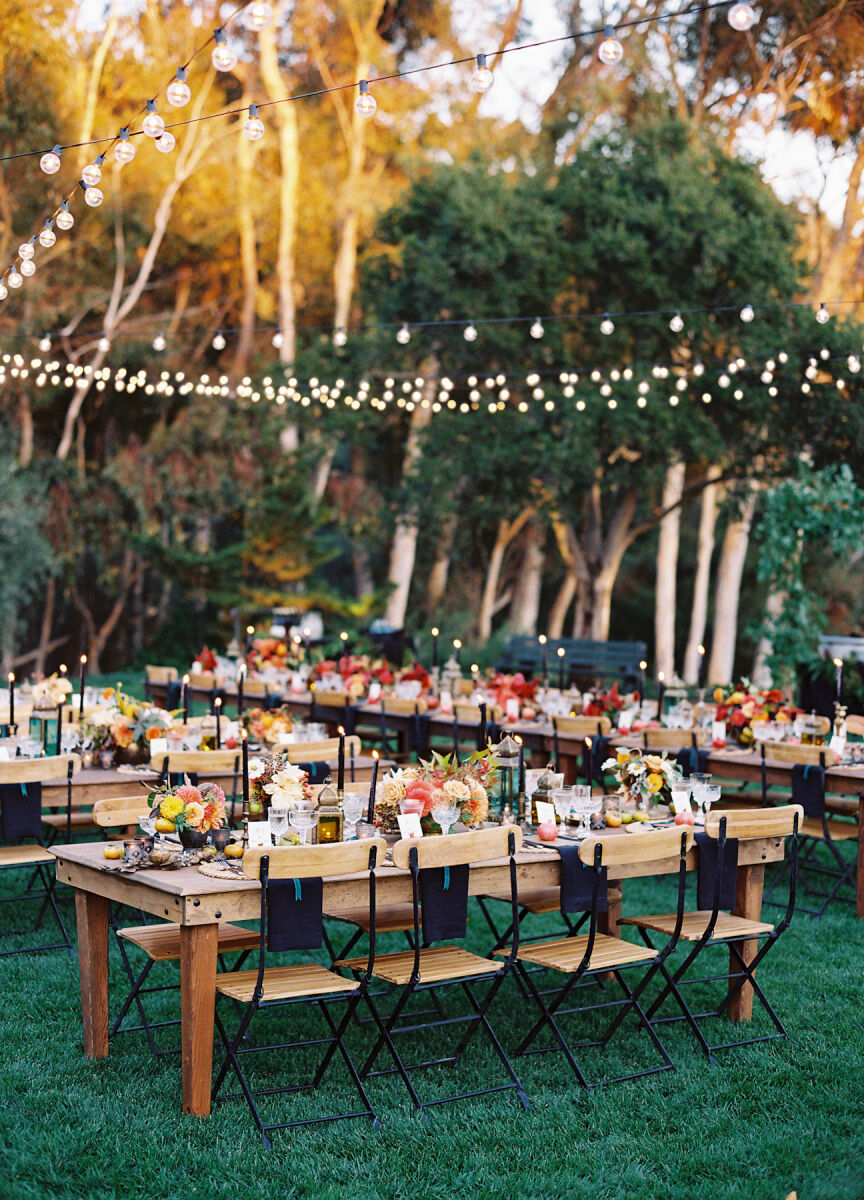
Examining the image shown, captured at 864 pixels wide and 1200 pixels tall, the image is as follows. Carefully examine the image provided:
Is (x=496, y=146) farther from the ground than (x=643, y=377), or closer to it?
farther from the ground

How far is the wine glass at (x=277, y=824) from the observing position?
487 centimetres

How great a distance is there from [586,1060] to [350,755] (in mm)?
2821

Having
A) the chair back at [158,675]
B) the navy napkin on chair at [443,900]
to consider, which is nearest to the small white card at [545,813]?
the navy napkin on chair at [443,900]

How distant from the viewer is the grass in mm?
4020

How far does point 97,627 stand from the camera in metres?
23.4

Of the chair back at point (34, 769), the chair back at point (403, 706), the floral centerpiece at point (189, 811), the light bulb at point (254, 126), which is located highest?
the light bulb at point (254, 126)

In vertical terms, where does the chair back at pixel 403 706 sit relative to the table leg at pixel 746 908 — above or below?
above

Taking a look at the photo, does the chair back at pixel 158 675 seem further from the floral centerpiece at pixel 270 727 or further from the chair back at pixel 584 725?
the chair back at pixel 584 725

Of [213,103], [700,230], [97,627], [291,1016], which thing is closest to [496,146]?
Result: [213,103]

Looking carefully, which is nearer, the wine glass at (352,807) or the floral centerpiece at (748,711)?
the wine glass at (352,807)

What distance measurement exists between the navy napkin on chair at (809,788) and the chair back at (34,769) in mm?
3884

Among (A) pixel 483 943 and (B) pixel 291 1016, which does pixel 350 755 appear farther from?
(B) pixel 291 1016

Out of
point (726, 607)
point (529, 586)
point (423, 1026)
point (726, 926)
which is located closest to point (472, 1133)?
point (423, 1026)

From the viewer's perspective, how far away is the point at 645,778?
577 centimetres
